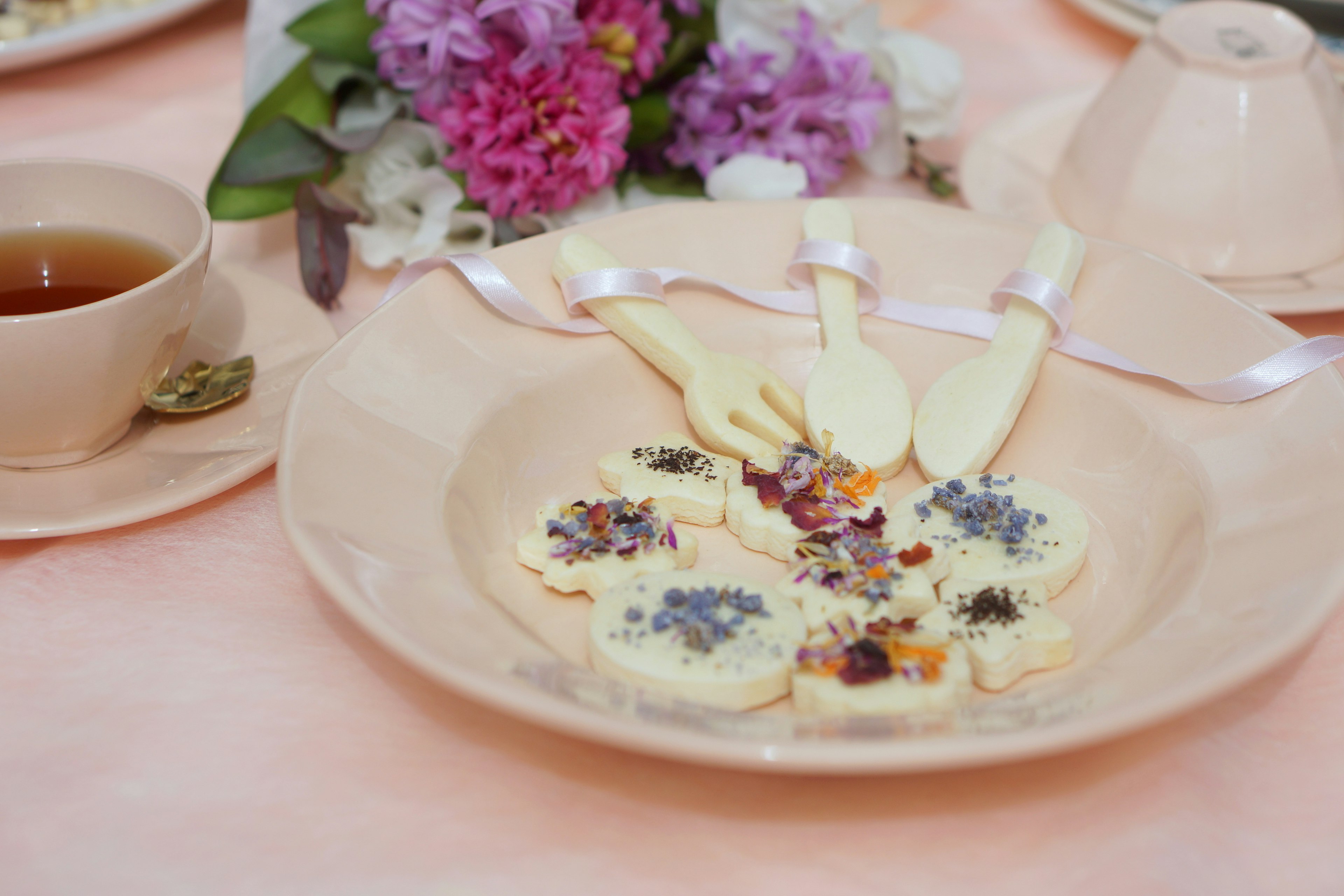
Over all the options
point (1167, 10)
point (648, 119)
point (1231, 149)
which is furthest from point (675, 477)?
point (1167, 10)

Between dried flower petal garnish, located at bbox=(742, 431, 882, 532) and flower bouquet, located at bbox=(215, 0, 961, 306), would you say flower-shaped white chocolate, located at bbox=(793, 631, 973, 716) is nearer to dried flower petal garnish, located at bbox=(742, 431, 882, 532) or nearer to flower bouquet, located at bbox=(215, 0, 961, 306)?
dried flower petal garnish, located at bbox=(742, 431, 882, 532)

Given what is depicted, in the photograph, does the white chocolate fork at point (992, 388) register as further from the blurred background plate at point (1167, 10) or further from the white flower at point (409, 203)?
the blurred background plate at point (1167, 10)

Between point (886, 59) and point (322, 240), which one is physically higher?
point (886, 59)


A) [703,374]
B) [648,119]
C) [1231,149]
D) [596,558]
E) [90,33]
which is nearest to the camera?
[596,558]

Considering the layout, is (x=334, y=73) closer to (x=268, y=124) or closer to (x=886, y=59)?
(x=268, y=124)

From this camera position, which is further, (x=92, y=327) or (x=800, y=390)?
(x=800, y=390)

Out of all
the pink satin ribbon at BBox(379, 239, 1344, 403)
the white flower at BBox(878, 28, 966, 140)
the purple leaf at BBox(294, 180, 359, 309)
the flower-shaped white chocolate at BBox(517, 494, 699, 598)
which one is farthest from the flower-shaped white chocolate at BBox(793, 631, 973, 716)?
the white flower at BBox(878, 28, 966, 140)
